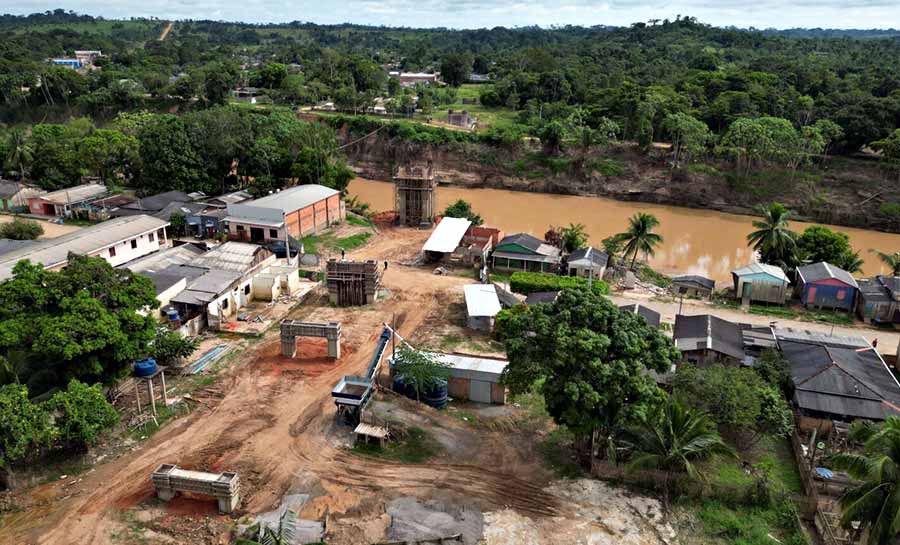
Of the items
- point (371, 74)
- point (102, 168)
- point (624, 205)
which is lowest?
point (624, 205)

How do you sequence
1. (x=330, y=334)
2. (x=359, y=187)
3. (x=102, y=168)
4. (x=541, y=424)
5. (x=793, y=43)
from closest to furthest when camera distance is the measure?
1. (x=541, y=424)
2. (x=330, y=334)
3. (x=102, y=168)
4. (x=359, y=187)
5. (x=793, y=43)

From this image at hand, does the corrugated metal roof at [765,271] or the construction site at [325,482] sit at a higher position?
the corrugated metal roof at [765,271]

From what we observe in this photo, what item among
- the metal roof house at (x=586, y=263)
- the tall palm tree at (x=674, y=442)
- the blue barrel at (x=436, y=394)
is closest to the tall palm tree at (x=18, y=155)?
the metal roof house at (x=586, y=263)

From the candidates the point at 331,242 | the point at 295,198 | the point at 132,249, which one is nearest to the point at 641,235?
the point at 331,242

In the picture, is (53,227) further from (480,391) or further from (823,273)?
(823,273)

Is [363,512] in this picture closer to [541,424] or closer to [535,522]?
[535,522]

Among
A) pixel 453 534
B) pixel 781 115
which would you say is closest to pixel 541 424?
pixel 453 534

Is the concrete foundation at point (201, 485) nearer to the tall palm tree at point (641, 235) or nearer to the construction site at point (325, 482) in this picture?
the construction site at point (325, 482)
